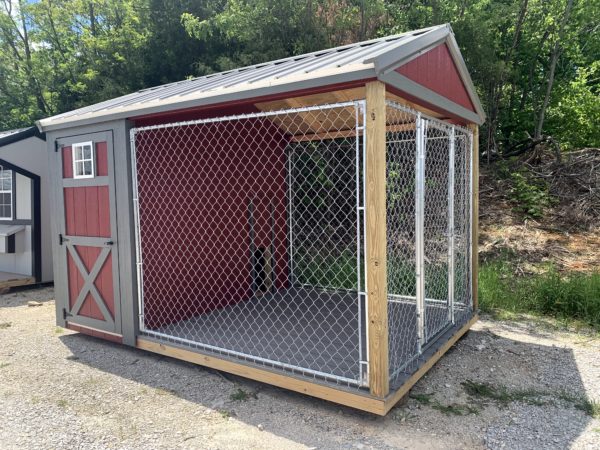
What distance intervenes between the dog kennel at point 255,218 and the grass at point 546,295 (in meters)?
0.69

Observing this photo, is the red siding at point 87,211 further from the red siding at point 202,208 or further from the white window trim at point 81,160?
the red siding at point 202,208

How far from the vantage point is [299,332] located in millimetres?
3924

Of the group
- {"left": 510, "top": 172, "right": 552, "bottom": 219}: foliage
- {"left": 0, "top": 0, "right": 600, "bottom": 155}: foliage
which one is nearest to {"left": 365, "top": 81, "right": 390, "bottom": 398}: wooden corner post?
{"left": 510, "top": 172, "right": 552, "bottom": 219}: foliage

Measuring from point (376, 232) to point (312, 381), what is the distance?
1.05m

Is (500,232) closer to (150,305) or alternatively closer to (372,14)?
(372,14)

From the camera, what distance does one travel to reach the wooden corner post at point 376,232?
2463mm

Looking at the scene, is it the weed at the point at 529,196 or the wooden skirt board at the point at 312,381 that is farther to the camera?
the weed at the point at 529,196

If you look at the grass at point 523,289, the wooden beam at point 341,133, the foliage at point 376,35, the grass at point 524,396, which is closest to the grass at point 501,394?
the grass at point 524,396

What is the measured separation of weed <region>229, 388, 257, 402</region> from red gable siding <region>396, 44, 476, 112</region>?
91.3 inches

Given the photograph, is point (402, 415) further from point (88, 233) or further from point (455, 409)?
point (88, 233)

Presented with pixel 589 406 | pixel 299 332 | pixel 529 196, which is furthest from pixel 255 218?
pixel 529 196

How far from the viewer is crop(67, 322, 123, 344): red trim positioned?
12.9ft

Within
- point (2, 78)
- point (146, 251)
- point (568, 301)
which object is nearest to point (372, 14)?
point (568, 301)

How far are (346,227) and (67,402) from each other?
556 cm
